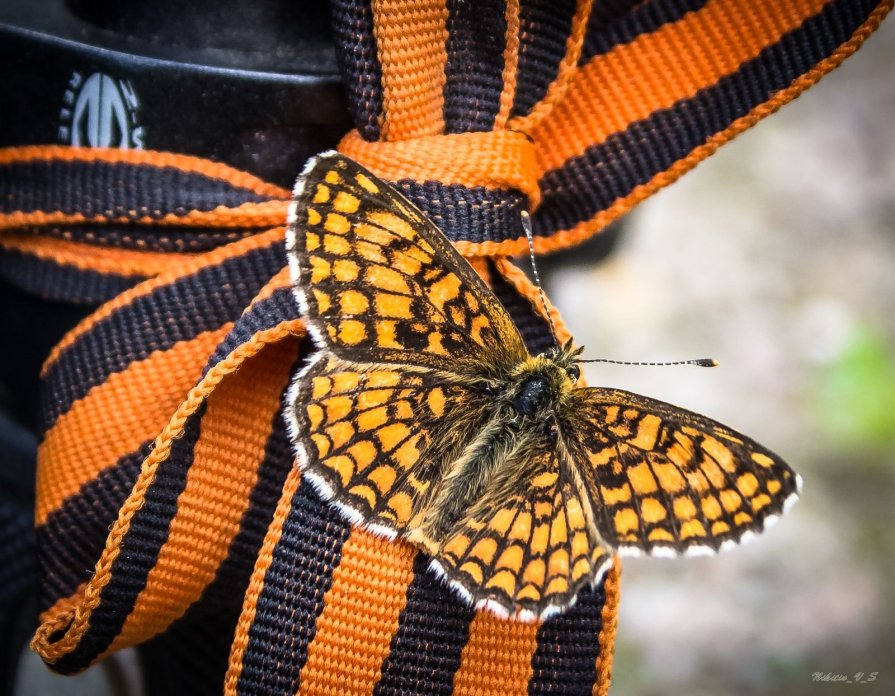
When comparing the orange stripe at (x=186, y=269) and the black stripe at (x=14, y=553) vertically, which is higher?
the orange stripe at (x=186, y=269)

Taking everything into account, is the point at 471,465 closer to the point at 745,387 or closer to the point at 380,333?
the point at 380,333

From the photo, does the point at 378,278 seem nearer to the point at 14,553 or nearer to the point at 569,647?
the point at 569,647

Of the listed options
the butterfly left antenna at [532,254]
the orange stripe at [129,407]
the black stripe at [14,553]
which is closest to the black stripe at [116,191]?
the orange stripe at [129,407]

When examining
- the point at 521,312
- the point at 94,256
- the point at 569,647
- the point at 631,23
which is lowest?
the point at 569,647

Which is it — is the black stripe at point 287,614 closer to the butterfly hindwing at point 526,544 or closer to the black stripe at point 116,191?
the butterfly hindwing at point 526,544

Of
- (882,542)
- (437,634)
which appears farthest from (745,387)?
(437,634)

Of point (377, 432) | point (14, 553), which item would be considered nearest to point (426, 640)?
point (377, 432)
